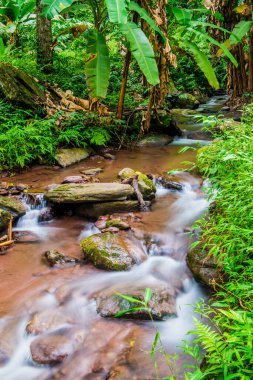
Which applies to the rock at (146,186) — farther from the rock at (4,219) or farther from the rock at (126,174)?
the rock at (4,219)

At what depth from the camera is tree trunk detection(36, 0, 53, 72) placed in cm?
917

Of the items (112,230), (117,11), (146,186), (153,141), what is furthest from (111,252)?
(153,141)

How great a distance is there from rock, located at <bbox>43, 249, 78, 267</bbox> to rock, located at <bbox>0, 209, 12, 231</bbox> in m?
0.88

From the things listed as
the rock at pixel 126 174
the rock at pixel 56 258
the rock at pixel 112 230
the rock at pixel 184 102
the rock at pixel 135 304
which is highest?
the rock at pixel 184 102

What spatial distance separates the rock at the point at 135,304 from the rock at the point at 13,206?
6.86 ft

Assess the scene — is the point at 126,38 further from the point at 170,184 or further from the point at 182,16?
the point at 170,184

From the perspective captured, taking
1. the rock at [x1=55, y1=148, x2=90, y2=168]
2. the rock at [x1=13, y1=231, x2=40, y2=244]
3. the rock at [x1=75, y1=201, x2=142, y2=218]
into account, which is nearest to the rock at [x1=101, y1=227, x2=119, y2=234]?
the rock at [x1=75, y1=201, x2=142, y2=218]

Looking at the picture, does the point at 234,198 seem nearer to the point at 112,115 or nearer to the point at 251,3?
the point at 112,115

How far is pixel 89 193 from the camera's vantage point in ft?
15.6

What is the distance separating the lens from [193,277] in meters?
3.48

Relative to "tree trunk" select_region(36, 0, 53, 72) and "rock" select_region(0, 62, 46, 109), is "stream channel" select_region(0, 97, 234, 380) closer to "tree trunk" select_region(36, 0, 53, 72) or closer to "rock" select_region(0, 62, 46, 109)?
"rock" select_region(0, 62, 46, 109)

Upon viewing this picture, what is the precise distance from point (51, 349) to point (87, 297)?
728mm

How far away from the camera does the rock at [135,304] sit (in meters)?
2.99

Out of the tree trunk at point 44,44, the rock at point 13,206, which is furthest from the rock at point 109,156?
the tree trunk at point 44,44
